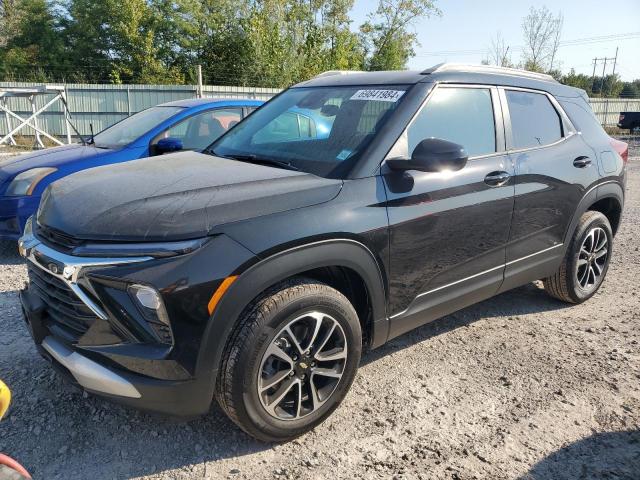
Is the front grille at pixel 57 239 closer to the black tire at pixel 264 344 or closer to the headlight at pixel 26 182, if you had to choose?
the black tire at pixel 264 344

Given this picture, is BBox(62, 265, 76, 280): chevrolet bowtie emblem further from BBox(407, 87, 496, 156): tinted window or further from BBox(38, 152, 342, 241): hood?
BBox(407, 87, 496, 156): tinted window

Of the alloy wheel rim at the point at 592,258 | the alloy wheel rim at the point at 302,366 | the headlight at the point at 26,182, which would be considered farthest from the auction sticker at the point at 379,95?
the headlight at the point at 26,182

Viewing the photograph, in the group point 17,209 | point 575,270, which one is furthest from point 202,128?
point 575,270

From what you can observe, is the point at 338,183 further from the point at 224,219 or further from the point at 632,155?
the point at 632,155

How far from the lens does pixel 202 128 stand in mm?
6023

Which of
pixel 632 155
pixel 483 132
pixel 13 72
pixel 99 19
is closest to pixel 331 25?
pixel 99 19

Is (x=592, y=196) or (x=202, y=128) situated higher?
(x=202, y=128)

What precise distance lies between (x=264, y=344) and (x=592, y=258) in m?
3.32

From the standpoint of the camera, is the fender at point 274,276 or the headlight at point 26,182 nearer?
the fender at point 274,276

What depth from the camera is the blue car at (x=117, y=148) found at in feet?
16.1

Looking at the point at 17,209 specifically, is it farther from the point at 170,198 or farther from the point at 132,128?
the point at 170,198

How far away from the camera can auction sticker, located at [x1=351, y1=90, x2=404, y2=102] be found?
3.07 meters

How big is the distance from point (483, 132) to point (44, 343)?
9.32 feet

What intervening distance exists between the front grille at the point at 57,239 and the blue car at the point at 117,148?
107 inches
